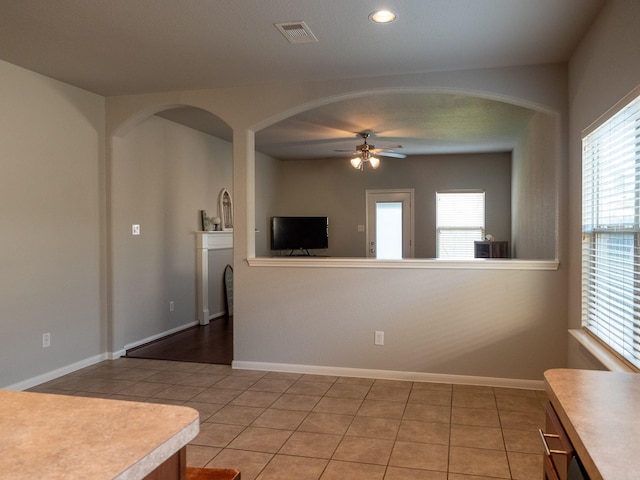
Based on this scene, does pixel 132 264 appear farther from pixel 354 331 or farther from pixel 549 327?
pixel 549 327

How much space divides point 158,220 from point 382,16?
11.6ft

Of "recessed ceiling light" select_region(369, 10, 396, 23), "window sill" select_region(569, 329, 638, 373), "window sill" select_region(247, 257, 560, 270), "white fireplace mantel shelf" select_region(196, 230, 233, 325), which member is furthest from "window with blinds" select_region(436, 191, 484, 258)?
"recessed ceiling light" select_region(369, 10, 396, 23)

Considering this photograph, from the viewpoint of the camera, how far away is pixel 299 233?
8.30 meters

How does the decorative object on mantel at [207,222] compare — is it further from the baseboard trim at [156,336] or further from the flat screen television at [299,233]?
the flat screen television at [299,233]

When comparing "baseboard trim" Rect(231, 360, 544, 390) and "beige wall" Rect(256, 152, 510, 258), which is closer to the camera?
"baseboard trim" Rect(231, 360, 544, 390)

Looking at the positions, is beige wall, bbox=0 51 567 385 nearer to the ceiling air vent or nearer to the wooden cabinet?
the ceiling air vent

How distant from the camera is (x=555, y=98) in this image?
371 centimetres

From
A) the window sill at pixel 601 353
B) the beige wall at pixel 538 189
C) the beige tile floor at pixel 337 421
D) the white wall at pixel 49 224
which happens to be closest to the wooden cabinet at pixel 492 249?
the beige wall at pixel 538 189

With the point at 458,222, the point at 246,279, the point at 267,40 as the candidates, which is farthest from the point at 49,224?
the point at 458,222

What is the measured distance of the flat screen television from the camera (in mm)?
8133

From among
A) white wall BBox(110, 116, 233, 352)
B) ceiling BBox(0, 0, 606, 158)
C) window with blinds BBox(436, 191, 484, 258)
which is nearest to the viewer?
ceiling BBox(0, 0, 606, 158)

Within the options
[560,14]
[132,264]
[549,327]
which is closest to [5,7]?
[132,264]

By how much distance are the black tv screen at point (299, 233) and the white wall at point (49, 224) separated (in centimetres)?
367

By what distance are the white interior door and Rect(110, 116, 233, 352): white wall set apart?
2.85m
